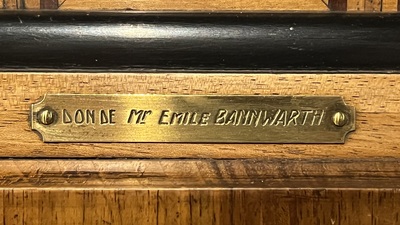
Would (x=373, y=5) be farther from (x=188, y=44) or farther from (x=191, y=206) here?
(x=191, y=206)

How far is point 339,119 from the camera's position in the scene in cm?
80

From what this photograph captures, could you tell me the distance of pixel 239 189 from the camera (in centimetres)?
75

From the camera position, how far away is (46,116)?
79 centimetres

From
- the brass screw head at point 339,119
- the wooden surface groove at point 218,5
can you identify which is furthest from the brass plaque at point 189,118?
the wooden surface groove at point 218,5

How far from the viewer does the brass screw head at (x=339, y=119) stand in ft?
2.63

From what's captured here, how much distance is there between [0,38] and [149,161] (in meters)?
0.24

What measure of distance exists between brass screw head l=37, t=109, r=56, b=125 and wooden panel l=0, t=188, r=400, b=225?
0.09 metres

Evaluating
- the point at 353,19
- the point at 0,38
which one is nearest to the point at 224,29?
the point at 353,19

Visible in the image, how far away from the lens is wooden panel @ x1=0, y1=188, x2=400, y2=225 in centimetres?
75

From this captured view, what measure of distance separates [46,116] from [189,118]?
0.18 metres

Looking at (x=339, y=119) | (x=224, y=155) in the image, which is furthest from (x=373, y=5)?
(x=224, y=155)

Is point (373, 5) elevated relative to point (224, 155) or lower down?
elevated

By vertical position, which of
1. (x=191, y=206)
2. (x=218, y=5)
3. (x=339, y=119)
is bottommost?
(x=191, y=206)

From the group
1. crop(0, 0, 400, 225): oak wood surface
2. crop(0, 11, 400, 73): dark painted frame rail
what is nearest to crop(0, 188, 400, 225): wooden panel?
crop(0, 0, 400, 225): oak wood surface
